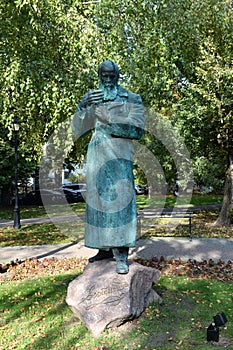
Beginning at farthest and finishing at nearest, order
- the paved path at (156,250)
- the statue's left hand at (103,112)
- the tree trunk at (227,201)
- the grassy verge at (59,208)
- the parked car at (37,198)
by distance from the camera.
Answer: the parked car at (37,198) < the grassy verge at (59,208) < the tree trunk at (227,201) < the paved path at (156,250) < the statue's left hand at (103,112)

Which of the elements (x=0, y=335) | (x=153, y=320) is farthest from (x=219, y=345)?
(x=0, y=335)

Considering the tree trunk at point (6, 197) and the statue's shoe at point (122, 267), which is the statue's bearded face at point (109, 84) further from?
the tree trunk at point (6, 197)

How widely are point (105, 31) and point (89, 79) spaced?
2.78 metres

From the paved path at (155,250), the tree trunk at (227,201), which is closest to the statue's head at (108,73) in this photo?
the paved path at (155,250)

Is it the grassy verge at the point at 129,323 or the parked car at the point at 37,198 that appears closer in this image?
the grassy verge at the point at 129,323

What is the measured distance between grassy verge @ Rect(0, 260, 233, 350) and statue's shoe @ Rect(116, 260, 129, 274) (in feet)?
2.19

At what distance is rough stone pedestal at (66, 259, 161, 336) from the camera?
4.30 metres

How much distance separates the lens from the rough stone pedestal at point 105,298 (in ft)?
14.1

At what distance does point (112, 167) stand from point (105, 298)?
159 centimetres

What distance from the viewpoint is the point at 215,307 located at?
5.21m

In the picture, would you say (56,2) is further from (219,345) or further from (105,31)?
(219,345)

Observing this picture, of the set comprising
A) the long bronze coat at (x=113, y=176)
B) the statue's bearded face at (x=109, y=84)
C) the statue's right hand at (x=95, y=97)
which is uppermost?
the statue's bearded face at (x=109, y=84)

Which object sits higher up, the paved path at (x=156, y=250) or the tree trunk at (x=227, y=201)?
the tree trunk at (x=227, y=201)

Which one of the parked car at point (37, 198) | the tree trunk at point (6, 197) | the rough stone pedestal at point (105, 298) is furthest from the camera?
the parked car at point (37, 198)
